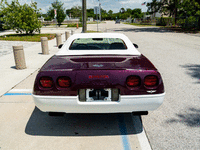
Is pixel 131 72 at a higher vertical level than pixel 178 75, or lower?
higher

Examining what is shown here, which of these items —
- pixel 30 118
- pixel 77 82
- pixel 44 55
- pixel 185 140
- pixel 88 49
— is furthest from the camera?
pixel 44 55

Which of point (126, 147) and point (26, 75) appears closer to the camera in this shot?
point (126, 147)

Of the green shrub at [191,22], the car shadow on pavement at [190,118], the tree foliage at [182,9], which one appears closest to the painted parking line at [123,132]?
the car shadow on pavement at [190,118]

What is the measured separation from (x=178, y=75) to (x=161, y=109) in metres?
2.68

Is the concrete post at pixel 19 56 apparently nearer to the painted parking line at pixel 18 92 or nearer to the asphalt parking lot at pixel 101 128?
the painted parking line at pixel 18 92

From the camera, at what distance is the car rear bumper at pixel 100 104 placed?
8.63 ft

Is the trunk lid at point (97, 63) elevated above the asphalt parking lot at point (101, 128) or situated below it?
above

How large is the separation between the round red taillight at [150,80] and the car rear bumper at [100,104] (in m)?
0.16

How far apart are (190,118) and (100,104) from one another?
1.87 m

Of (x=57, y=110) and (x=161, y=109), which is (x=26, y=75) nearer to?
(x=57, y=110)

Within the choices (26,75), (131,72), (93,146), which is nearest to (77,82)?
(131,72)

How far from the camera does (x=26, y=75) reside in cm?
A: 625

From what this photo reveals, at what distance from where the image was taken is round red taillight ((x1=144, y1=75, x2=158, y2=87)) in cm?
269

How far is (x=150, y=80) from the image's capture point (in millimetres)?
2693
